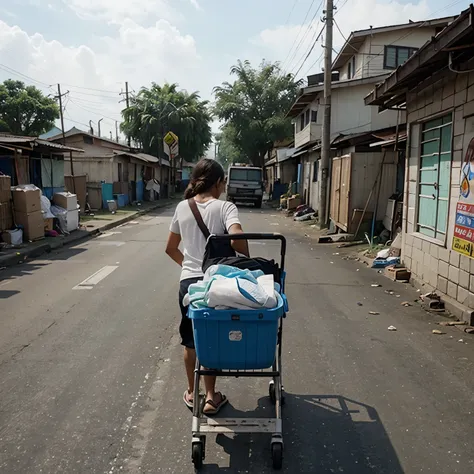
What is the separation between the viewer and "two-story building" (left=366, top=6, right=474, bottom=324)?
6.06m

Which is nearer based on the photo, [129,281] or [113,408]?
[113,408]

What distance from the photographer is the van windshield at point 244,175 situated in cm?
2855

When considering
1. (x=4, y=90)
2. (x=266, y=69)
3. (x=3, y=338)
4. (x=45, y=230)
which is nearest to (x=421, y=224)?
(x=3, y=338)

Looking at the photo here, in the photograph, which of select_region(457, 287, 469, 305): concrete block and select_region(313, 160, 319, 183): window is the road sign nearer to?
select_region(313, 160, 319, 183): window

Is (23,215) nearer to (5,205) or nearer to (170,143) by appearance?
(5,205)

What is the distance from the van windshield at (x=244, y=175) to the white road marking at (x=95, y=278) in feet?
63.8

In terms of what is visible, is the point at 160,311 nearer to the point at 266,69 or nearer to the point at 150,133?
the point at 150,133

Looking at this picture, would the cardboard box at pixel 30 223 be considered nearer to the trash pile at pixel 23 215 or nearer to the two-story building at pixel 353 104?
the trash pile at pixel 23 215

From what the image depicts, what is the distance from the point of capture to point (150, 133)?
139ft

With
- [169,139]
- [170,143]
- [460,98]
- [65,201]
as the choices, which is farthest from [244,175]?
[460,98]

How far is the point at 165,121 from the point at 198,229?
4006 cm

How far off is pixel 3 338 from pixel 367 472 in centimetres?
420

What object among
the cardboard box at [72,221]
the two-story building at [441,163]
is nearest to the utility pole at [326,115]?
the two-story building at [441,163]

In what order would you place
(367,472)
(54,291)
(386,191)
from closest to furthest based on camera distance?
(367,472), (54,291), (386,191)
